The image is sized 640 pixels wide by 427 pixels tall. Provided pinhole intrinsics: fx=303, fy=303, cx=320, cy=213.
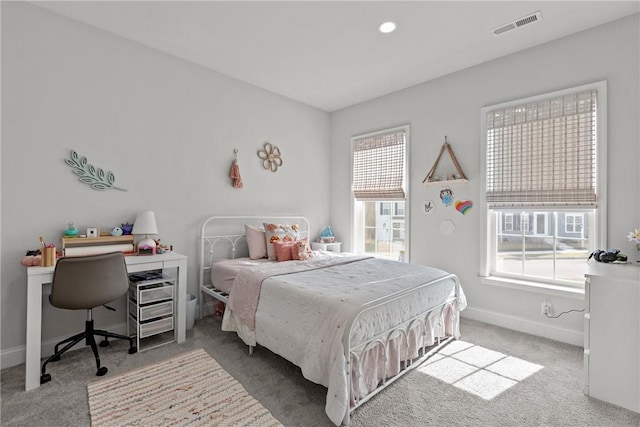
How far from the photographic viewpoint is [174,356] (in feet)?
8.26

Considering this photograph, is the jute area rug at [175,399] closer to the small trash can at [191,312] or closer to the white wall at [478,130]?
the small trash can at [191,312]

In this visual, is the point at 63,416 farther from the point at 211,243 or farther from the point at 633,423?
the point at 633,423

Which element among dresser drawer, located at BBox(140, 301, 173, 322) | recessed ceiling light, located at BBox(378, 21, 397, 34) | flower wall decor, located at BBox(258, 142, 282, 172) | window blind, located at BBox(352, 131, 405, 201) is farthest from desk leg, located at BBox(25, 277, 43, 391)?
window blind, located at BBox(352, 131, 405, 201)

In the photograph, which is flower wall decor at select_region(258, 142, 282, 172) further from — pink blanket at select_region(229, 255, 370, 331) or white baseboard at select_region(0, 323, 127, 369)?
white baseboard at select_region(0, 323, 127, 369)

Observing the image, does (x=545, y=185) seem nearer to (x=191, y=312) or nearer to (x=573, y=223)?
(x=573, y=223)

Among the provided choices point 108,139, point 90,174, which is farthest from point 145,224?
point 108,139

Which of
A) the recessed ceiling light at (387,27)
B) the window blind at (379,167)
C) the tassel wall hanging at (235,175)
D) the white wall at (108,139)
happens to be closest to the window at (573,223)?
the window blind at (379,167)

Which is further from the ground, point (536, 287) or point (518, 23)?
point (518, 23)

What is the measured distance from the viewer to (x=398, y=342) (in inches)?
85.7

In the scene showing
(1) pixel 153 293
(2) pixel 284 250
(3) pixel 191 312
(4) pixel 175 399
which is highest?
(2) pixel 284 250

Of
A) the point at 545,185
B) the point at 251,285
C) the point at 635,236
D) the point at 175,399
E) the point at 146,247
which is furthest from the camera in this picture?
the point at 545,185

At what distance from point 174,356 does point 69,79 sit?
256cm

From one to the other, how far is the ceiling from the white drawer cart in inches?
90.7

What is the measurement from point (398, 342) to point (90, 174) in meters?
2.99
